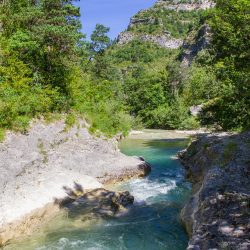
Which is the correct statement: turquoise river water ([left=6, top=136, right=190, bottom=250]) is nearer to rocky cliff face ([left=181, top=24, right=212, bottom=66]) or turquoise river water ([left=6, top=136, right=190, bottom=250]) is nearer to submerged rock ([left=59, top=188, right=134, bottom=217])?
submerged rock ([left=59, top=188, right=134, bottom=217])

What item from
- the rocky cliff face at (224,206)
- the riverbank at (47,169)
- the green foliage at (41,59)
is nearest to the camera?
the rocky cliff face at (224,206)

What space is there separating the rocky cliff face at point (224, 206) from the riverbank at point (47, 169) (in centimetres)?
654

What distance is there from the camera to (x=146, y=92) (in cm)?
8431

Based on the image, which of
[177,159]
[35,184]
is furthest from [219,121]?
[35,184]

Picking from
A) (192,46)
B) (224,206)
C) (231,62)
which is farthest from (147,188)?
(192,46)

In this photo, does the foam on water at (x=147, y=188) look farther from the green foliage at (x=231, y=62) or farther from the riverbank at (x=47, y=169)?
the green foliage at (x=231, y=62)

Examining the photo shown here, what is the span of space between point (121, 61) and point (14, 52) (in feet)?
460

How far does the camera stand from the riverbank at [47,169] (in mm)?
14852

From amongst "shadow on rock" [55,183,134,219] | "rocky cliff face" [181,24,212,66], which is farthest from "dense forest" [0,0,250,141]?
"rocky cliff face" [181,24,212,66]

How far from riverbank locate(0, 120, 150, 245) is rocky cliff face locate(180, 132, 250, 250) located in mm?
6543

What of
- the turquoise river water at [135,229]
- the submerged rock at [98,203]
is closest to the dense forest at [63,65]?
the submerged rock at [98,203]

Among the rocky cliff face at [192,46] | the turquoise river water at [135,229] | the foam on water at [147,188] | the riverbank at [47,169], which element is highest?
the rocky cliff face at [192,46]

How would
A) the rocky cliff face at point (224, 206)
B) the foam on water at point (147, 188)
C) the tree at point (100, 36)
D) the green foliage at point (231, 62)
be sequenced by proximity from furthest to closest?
the tree at point (100, 36) < the green foliage at point (231, 62) < the foam on water at point (147, 188) < the rocky cliff face at point (224, 206)

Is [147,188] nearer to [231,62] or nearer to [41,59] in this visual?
[231,62]
